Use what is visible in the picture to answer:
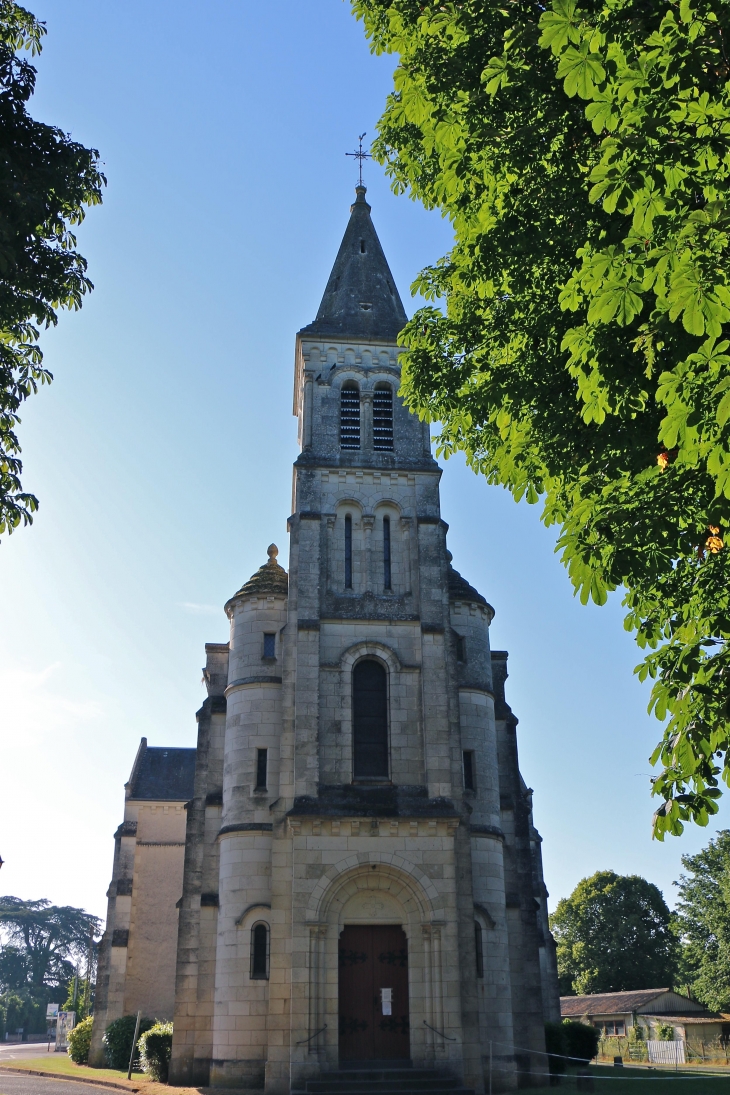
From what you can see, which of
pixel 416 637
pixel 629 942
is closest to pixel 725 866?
pixel 629 942

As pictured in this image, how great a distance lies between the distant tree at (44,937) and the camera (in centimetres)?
10350

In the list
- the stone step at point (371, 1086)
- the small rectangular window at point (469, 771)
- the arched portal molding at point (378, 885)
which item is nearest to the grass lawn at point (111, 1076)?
the stone step at point (371, 1086)

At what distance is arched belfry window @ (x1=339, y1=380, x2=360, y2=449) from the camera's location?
2908 cm

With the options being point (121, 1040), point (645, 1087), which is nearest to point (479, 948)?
point (645, 1087)

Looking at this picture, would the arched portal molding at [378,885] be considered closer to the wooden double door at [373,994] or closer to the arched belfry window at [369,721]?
the wooden double door at [373,994]

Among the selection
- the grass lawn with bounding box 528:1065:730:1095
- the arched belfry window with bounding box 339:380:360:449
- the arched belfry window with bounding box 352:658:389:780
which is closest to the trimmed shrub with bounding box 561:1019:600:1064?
the grass lawn with bounding box 528:1065:730:1095

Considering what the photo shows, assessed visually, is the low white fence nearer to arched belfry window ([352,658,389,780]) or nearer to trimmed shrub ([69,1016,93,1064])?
trimmed shrub ([69,1016,93,1064])

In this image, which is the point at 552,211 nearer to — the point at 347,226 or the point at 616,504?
the point at 616,504

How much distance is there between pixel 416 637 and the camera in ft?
86.4

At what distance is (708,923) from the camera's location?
55.9 m

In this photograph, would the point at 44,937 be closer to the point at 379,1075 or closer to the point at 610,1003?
the point at 610,1003

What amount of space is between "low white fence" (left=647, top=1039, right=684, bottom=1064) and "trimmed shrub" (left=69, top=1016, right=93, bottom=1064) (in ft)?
84.9

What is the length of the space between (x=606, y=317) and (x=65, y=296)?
9.35m

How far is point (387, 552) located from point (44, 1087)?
17.1 m
